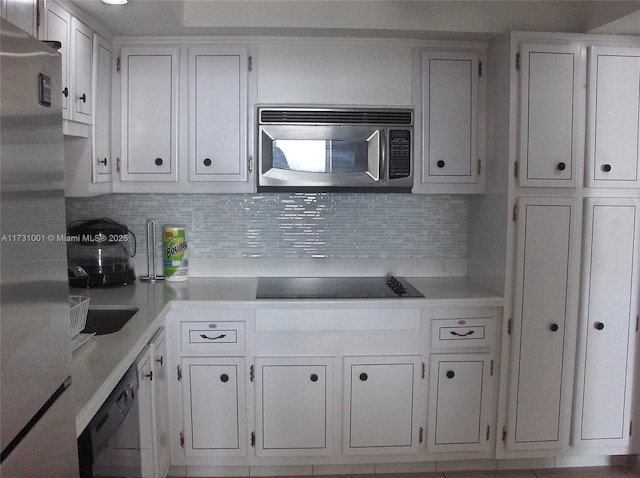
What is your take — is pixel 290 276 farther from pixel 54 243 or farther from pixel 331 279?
pixel 54 243

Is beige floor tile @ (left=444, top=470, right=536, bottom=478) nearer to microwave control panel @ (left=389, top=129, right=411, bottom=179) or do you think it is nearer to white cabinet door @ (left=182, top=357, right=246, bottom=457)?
white cabinet door @ (left=182, top=357, right=246, bottom=457)

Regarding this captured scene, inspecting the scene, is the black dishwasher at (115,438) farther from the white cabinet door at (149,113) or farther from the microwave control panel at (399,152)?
the microwave control panel at (399,152)

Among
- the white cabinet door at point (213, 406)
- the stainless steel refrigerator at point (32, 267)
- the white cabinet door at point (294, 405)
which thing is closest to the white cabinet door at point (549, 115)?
the white cabinet door at point (294, 405)

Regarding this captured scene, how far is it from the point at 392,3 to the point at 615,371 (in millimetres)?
2014

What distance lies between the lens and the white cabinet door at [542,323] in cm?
264

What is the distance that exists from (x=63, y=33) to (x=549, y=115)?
2045 millimetres

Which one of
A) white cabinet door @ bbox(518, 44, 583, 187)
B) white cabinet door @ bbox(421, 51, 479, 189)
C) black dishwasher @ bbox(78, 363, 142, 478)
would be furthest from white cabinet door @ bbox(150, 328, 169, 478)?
white cabinet door @ bbox(518, 44, 583, 187)

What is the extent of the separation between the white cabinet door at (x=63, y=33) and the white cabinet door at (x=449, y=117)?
1.59 metres

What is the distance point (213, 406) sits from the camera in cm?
264

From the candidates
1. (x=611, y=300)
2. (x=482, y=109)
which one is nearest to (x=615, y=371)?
(x=611, y=300)

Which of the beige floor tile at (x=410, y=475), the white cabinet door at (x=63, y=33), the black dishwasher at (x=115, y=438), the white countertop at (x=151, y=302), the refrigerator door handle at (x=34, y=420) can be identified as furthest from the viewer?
the beige floor tile at (x=410, y=475)

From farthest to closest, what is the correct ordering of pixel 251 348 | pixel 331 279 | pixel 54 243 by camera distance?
1. pixel 331 279
2. pixel 251 348
3. pixel 54 243

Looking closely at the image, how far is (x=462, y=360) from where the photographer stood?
Answer: 107 inches

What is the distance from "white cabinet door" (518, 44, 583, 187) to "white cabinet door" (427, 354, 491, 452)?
2.89 ft
